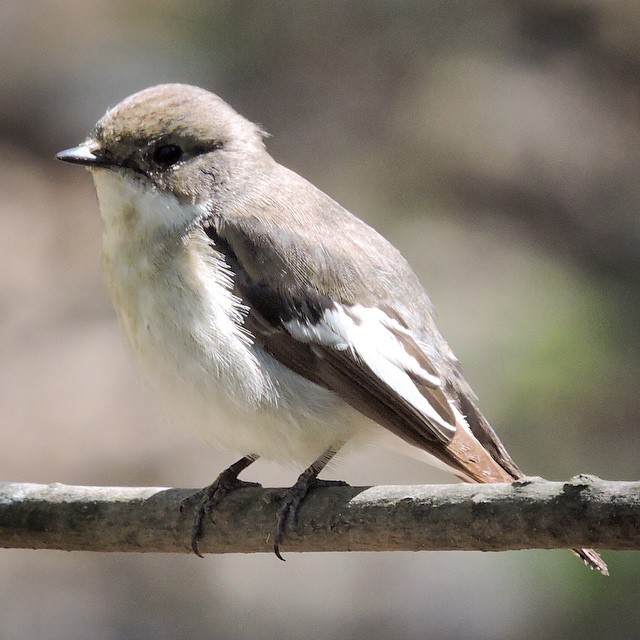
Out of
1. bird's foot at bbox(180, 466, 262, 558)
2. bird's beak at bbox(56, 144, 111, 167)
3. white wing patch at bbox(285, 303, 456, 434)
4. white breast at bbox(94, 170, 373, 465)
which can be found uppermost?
bird's beak at bbox(56, 144, 111, 167)

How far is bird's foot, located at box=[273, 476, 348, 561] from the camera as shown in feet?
9.03

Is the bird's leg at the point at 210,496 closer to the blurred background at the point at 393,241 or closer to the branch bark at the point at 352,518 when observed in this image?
the branch bark at the point at 352,518

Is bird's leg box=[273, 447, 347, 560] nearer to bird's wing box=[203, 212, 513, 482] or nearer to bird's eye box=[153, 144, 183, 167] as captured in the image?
bird's wing box=[203, 212, 513, 482]

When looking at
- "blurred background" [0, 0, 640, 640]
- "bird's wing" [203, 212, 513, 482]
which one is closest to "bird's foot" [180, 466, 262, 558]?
"bird's wing" [203, 212, 513, 482]

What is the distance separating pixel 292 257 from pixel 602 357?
286cm

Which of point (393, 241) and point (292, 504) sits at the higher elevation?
point (393, 241)

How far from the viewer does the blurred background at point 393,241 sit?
466 cm

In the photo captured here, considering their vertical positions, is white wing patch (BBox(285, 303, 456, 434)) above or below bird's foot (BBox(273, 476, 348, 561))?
above

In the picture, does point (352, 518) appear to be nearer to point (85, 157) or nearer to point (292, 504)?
point (292, 504)

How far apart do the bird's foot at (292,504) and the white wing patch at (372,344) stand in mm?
307

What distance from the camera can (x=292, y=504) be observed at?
9.13 ft

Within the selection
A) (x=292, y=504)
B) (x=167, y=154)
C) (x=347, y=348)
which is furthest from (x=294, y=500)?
(x=167, y=154)

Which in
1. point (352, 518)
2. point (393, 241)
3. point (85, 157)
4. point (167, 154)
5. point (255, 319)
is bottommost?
point (352, 518)

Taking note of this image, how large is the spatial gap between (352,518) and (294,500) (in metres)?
0.21
